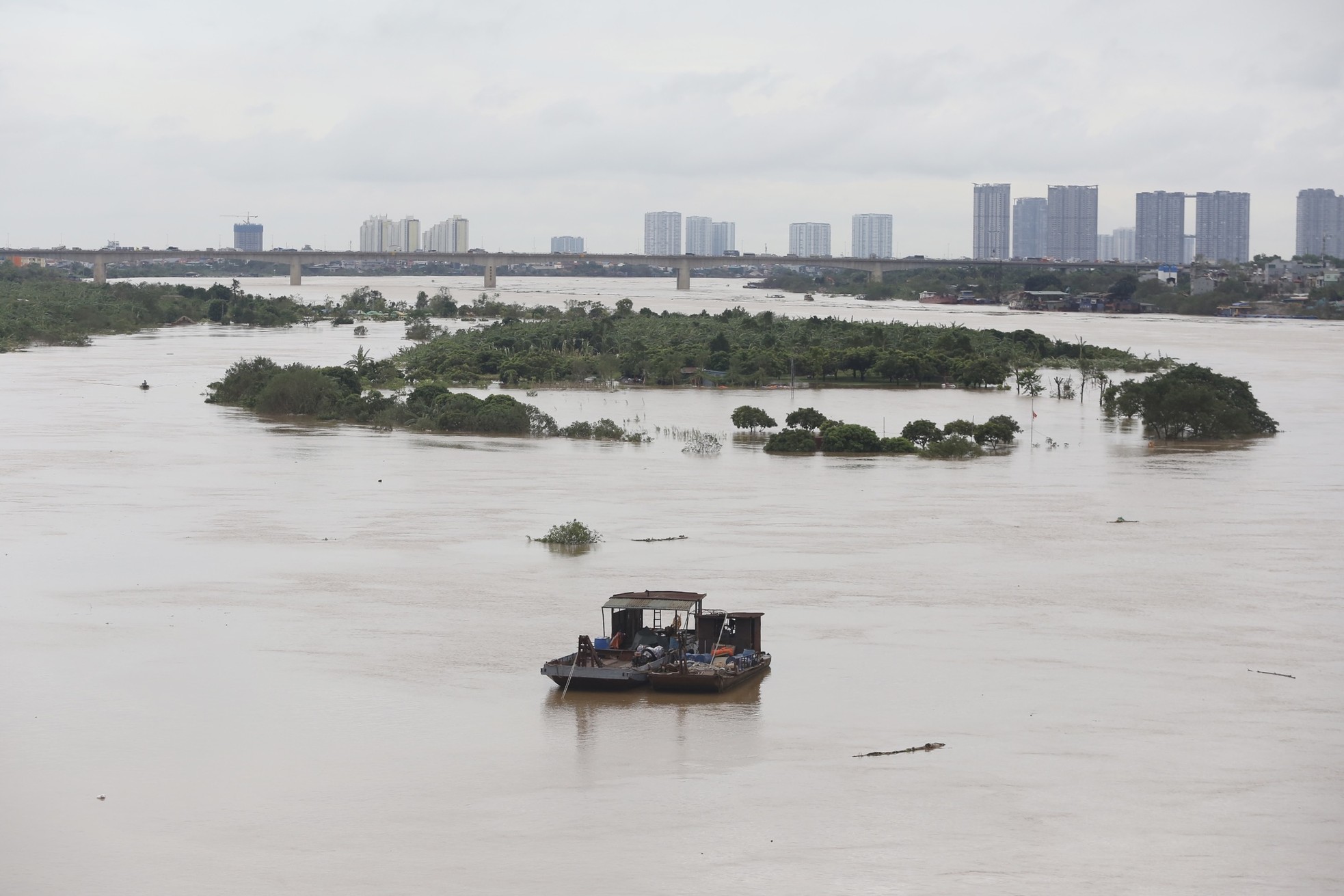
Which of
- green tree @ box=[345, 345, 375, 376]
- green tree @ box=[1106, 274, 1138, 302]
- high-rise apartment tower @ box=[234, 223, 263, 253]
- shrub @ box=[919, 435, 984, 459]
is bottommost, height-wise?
shrub @ box=[919, 435, 984, 459]

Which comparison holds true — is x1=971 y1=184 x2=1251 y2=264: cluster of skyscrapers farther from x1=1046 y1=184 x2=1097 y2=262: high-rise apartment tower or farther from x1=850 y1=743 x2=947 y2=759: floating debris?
x1=850 y1=743 x2=947 y2=759: floating debris

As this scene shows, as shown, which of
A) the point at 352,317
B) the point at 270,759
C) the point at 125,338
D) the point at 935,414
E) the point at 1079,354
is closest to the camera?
the point at 270,759

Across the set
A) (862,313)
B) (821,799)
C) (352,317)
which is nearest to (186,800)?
(821,799)

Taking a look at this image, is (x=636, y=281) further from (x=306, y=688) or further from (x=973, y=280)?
(x=306, y=688)

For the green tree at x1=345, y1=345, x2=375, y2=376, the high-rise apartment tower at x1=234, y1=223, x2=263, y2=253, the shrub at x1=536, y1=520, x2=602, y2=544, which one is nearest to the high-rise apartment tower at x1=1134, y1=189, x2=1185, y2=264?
the high-rise apartment tower at x1=234, y1=223, x2=263, y2=253

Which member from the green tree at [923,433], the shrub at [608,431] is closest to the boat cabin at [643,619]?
the green tree at [923,433]

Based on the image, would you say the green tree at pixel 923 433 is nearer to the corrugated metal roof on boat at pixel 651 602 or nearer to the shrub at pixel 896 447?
the shrub at pixel 896 447
